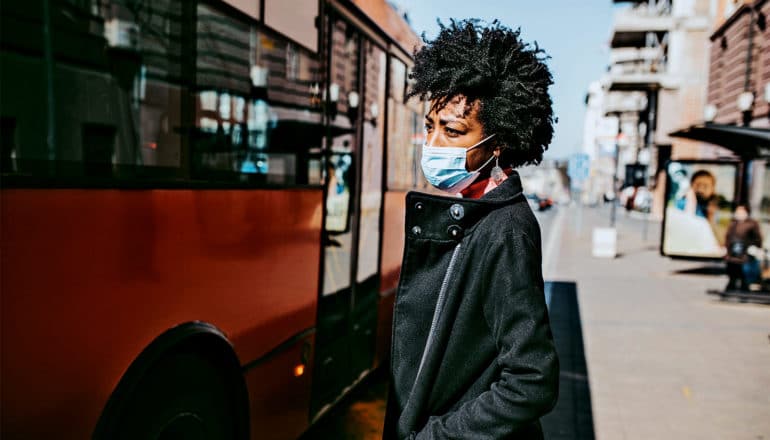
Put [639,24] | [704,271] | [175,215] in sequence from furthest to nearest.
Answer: [639,24] < [704,271] < [175,215]

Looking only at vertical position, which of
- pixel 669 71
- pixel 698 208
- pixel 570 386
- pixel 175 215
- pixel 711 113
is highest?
pixel 669 71

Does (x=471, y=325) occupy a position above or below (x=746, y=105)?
below

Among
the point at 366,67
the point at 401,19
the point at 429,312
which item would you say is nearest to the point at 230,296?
the point at 429,312

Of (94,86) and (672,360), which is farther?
(672,360)

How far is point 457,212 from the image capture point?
1766 millimetres

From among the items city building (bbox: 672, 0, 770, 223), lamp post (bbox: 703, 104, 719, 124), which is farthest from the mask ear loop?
lamp post (bbox: 703, 104, 719, 124)

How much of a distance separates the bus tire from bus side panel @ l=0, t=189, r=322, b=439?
14cm

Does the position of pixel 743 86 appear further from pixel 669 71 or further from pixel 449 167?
pixel 449 167

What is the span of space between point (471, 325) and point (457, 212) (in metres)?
0.28

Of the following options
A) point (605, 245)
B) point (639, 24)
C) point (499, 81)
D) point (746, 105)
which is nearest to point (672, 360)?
point (499, 81)

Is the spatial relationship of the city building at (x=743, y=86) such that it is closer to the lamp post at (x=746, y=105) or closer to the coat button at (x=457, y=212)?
the lamp post at (x=746, y=105)

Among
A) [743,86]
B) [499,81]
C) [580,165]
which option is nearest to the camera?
[499,81]

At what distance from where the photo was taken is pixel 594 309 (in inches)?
410

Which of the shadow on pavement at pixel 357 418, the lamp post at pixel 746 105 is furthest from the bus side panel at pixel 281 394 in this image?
the lamp post at pixel 746 105
